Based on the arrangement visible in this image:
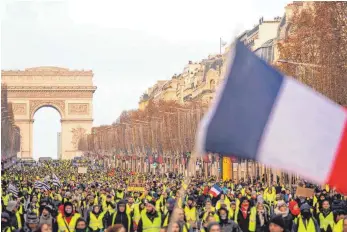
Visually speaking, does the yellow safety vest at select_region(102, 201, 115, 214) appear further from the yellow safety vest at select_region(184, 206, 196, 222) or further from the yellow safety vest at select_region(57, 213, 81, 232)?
the yellow safety vest at select_region(57, 213, 81, 232)

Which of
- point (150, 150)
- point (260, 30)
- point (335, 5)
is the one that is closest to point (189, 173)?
point (335, 5)

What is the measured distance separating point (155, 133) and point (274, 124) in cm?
8312

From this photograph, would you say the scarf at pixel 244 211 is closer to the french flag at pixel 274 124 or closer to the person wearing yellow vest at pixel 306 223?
the person wearing yellow vest at pixel 306 223

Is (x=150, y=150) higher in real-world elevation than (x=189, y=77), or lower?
lower

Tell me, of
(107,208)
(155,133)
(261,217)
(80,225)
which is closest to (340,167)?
(80,225)

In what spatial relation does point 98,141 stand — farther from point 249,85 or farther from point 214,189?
point 249,85

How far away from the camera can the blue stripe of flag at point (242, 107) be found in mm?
7324

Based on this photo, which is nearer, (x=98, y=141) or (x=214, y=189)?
(x=214, y=189)

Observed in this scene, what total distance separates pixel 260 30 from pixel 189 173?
3148 inches

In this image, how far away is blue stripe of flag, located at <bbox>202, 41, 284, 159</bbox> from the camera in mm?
7324

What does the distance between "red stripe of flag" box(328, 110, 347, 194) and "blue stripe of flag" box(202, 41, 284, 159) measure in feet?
1.67

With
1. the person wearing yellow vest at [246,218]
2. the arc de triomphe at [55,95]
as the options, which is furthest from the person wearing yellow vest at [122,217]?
the arc de triomphe at [55,95]

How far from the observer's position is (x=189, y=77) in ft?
425

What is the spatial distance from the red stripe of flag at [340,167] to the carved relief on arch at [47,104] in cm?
14635
